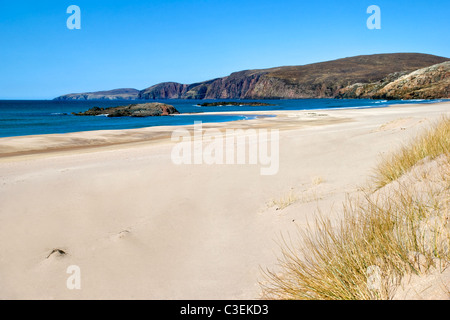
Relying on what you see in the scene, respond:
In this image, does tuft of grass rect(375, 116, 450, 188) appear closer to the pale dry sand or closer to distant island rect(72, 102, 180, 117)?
the pale dry sand

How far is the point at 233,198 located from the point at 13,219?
379 cm

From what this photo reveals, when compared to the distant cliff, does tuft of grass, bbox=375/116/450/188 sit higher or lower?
lower

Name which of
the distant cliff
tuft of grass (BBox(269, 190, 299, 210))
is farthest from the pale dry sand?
the distant cliff

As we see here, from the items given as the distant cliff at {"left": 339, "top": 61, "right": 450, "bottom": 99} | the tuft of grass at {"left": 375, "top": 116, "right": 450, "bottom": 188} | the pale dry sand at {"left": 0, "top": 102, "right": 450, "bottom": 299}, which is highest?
the distant cliff at {"left": 339, "top": 61, "right": 450, "bottom": 99}

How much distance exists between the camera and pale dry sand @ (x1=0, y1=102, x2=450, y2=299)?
337cm

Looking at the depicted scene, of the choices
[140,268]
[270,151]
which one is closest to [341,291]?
[140,268]

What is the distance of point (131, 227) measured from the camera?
478 centimetres

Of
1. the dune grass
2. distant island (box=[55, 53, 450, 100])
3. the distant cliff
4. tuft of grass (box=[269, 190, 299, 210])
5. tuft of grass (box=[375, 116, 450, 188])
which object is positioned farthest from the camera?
distant island (box=[55, 53, 450, 100])

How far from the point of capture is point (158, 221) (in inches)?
197

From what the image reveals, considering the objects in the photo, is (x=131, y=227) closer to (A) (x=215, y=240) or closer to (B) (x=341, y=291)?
(A) (x=215, y=240)

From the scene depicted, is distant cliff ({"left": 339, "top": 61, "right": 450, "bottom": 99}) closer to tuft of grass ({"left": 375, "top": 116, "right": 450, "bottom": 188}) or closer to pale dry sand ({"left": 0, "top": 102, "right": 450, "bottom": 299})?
pale dry sand ({"left": 0, "top": 102, "right": 450, "bottom": 299})

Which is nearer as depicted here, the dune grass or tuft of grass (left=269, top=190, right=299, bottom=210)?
the dune grass

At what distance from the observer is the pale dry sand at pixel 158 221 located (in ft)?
11.1

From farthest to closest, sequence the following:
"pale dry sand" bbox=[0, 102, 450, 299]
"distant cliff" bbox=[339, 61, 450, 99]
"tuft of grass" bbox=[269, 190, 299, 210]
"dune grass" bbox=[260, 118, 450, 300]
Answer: "distant cliff" bbox=[339, 61, 450, 99] → "tuft of grass" bbox=[269, 190, 299, 210] → "pale dry sand" bbox=[0, 102, 450, 299] → "dune grass" bbox=[260, 118, 450, 300]
